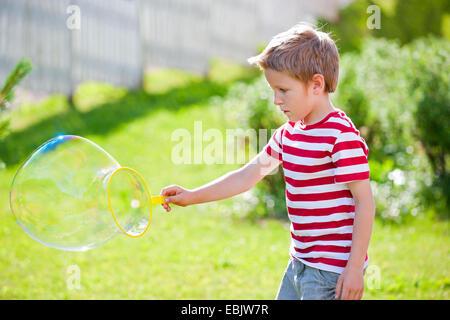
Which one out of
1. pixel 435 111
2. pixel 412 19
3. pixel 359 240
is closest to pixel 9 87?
pixel 359 240

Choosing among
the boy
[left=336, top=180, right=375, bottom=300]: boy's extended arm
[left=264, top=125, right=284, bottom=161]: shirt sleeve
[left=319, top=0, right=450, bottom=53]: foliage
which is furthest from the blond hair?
[left=319, top=0, right=450, bottom=53]: foliage

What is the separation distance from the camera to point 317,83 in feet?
7.02

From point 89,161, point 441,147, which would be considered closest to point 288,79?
point 89,161

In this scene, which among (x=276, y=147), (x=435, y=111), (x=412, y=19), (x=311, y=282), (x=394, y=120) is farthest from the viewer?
(x=412, y=19)

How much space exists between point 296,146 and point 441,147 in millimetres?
3679

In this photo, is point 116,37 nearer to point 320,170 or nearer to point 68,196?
point 68,196

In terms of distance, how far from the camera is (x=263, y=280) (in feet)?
13.4

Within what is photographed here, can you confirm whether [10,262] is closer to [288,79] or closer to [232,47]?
[288,79]

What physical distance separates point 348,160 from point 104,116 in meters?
6.42

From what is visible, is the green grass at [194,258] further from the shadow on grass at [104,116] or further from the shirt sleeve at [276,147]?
the shirt sleeve at [276,147]

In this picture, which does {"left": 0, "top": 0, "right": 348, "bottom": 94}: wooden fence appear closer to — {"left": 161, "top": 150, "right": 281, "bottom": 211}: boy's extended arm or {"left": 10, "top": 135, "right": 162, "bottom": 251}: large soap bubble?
{"left": 10, "top": 135, "right": 162, "bottom": 251}: large soap bubble

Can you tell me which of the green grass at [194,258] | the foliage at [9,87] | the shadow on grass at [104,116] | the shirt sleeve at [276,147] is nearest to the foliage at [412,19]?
the shadow on grass at [104,116]

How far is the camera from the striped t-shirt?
6.75ft

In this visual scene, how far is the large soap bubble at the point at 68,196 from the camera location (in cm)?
253
